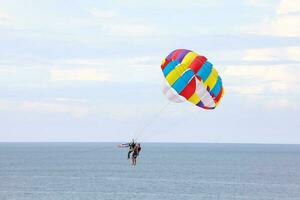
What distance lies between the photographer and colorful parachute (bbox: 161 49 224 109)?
44.1m

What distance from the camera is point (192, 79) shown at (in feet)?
146

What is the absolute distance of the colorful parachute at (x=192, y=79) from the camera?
145 ft
